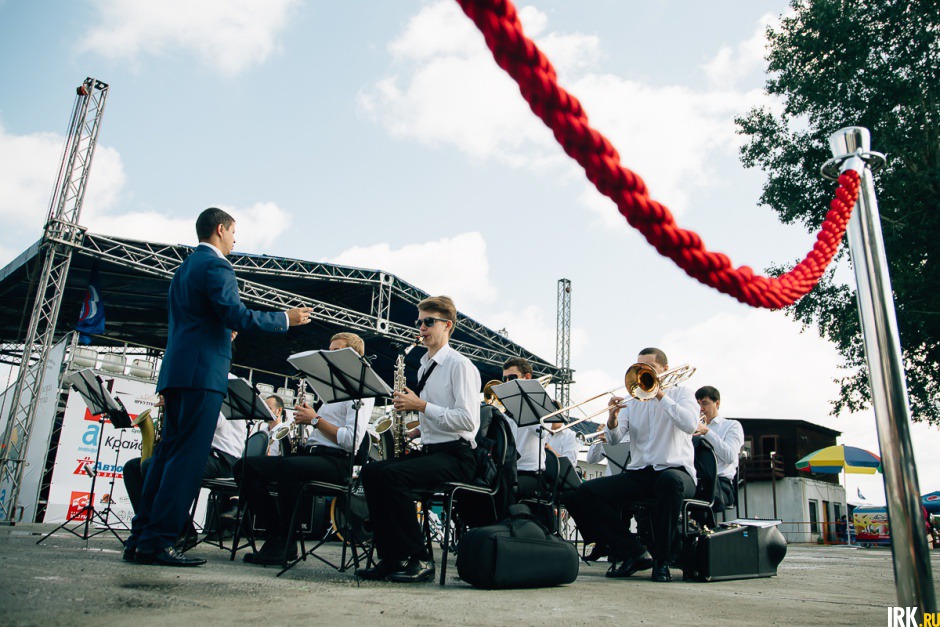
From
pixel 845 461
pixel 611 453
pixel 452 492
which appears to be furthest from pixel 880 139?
pixel 452 492

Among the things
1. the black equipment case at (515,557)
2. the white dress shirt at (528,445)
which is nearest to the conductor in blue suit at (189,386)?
the black equipment case at (515,557)

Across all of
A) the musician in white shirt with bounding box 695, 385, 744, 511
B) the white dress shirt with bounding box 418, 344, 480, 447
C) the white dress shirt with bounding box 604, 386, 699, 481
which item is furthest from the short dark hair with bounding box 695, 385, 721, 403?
the white dress shirt with bounding box 418, 344, 480, 447

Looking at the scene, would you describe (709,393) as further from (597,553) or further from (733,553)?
(733,553)

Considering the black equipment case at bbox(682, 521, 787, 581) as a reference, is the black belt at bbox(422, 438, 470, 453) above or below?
above

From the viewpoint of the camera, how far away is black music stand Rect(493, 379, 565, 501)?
22.5ft

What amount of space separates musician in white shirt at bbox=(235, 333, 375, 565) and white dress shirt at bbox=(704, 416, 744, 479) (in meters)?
3.83

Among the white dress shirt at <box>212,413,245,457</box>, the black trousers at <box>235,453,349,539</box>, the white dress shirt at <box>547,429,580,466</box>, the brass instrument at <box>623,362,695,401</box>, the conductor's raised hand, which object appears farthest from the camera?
the white dress shirt at <box>547,429,580,466</box>

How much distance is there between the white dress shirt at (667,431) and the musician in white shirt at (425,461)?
1.84 m

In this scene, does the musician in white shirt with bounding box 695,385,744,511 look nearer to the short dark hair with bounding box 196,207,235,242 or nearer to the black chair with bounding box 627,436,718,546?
the black chair with bounding box 627,436,718,546

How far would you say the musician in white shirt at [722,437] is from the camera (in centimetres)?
704

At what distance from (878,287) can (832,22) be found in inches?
660

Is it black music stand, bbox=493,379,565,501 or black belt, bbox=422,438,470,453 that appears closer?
black belt, bbox=422,438,470,453

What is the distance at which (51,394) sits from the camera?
12508 mm

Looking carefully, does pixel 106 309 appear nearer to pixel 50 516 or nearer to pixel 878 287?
pixel 50 516
